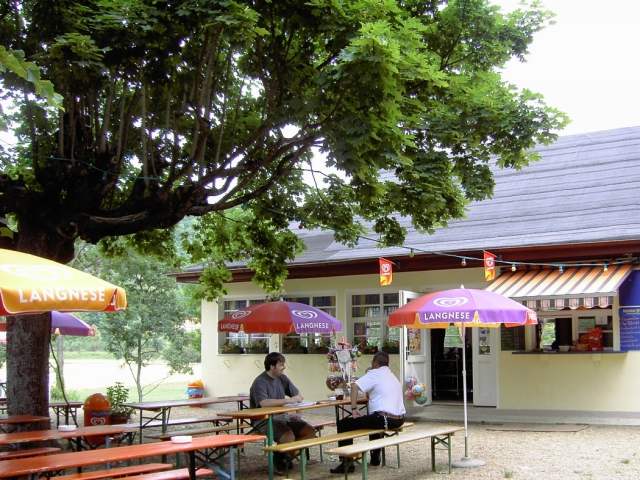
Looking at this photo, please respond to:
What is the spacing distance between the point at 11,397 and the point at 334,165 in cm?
535

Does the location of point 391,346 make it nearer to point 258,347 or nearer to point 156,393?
point 258,347

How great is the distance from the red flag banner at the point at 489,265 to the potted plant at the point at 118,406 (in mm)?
6859

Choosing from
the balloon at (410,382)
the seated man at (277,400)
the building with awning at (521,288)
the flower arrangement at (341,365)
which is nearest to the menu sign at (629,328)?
the building with awning at (521,288)

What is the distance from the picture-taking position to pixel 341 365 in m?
14.0

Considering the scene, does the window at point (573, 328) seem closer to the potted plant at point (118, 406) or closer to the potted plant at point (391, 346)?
the potted plant at point (391, 346)

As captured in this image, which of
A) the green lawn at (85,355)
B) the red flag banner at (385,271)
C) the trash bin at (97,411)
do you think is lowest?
the green lawn at (85,355)

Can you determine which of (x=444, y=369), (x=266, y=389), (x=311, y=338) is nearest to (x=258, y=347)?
(x=311, y=338)

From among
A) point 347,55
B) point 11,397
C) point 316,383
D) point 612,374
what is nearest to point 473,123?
point 347,55

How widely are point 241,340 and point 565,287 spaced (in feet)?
28.7

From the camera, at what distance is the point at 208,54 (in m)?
9.32

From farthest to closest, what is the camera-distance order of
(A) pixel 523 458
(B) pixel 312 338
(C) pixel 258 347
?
(C) pixel 258 347 → (B) pixel 312 338 → (A) pixel 523 458

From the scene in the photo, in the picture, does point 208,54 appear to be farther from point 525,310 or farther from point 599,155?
point 599,155

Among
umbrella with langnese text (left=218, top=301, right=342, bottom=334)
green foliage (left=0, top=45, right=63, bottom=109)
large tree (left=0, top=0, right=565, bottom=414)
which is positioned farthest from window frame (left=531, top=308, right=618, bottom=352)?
green foliage (left=0, top=45, right=63, bottom=109)

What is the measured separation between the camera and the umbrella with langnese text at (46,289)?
5.09 metres
